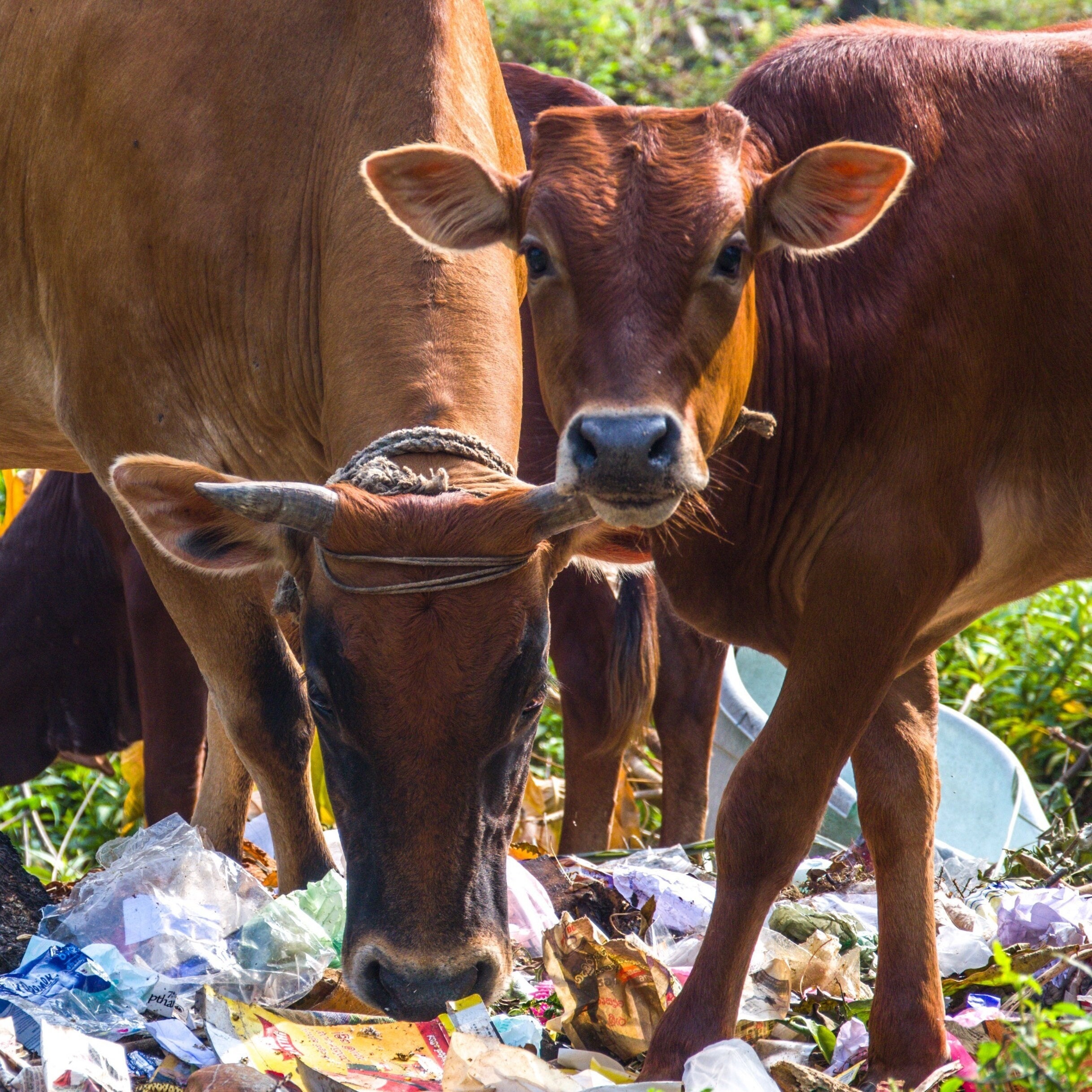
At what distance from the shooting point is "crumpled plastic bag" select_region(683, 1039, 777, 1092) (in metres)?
2.80

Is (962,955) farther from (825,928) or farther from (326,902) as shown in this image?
(326,902)

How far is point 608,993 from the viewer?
3.35 m

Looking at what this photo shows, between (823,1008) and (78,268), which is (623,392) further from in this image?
(78,268)

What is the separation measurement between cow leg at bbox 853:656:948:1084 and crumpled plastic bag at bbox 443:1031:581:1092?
2.50ft

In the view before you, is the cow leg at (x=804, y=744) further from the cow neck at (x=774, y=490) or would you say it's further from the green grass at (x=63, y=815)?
the green grass at (x=63, y=815)

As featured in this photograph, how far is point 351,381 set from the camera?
354 centimetres

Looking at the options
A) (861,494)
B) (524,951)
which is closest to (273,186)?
(861,494)

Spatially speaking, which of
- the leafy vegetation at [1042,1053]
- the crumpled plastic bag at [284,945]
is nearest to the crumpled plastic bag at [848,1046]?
the leafy vegetation at [1042,1053]

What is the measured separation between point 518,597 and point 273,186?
147 centimetres

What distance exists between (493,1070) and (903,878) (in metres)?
1.06

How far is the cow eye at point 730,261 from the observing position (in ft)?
9.42

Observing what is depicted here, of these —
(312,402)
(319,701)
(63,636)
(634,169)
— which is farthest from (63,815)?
(634,169)

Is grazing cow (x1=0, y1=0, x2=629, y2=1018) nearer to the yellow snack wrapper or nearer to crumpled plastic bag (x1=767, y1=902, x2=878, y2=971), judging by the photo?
the yellow snack wrapper

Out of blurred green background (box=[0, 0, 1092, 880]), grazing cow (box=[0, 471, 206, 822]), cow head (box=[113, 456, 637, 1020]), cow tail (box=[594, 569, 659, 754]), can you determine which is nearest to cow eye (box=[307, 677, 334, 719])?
cow head (box=[113, 456, 637, 1020])
